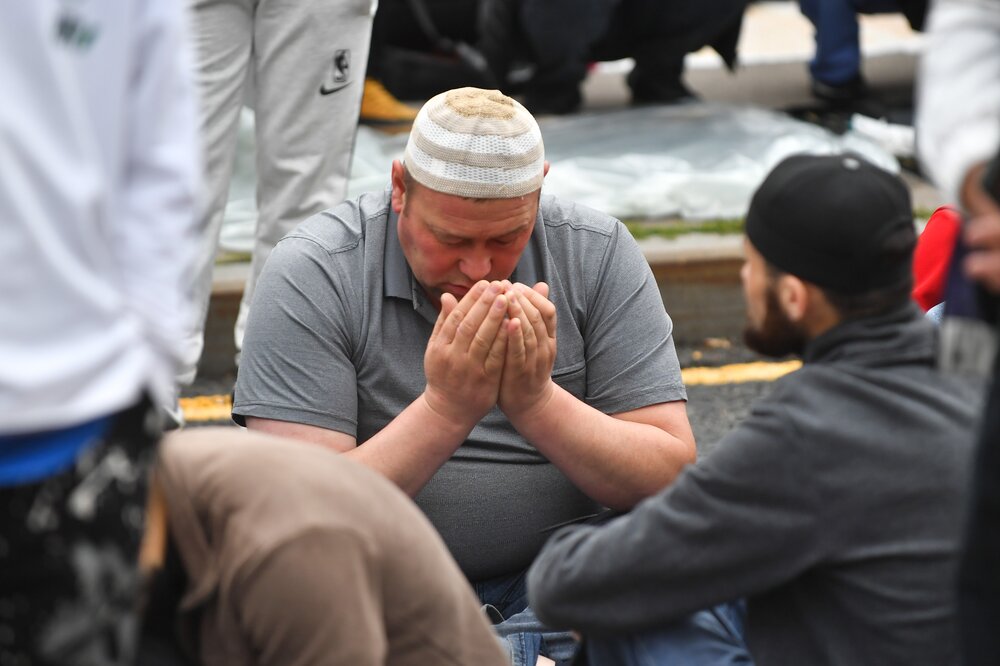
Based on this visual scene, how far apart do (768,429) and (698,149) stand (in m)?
3.74

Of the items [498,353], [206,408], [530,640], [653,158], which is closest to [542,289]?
[498,353]

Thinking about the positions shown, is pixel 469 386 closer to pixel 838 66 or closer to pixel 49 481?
pixel 49 481

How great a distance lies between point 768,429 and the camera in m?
2.11

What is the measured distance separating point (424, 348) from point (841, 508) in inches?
43.1

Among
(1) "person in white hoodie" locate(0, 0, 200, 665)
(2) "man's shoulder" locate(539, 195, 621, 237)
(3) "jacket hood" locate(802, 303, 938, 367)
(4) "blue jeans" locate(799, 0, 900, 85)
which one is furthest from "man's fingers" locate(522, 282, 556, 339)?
(4) "blue jeans" locate(799, 0, 900, 85)

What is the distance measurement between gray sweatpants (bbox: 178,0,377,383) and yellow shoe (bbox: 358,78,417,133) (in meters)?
1.61

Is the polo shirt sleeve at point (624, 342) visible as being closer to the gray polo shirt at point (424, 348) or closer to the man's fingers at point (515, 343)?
the gray polo shirt at point (424, 348)

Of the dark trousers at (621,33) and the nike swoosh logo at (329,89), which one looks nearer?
the nike swoosh logo at (329,89)

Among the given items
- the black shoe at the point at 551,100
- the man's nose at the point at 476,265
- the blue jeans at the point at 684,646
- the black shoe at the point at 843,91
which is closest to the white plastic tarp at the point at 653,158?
the black shoe at the point at 551,100

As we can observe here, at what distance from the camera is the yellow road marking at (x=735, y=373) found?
4.73m

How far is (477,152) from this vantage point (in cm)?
281

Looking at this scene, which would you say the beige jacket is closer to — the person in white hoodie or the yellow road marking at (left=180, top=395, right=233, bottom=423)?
the person in white hoodie

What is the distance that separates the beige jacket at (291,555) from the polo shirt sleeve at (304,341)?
894mm

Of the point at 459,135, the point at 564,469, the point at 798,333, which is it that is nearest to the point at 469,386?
the point at 564,469
